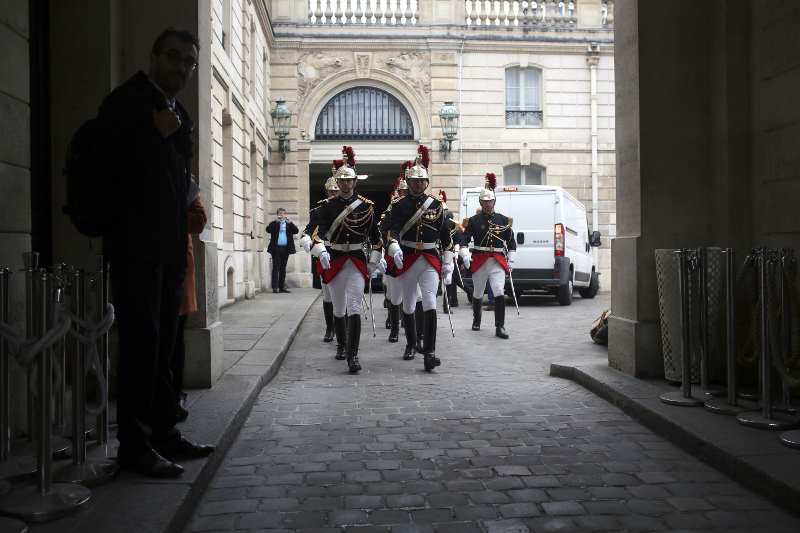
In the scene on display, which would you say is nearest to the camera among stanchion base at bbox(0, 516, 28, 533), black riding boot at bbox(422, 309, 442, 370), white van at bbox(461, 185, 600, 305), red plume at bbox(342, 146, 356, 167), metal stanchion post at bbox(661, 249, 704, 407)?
stanchion base at bbox(0, 516, 28, 533)

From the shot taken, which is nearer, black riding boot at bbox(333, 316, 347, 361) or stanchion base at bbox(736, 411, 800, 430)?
stanchion base at bbox(736, 411, 800, 430)

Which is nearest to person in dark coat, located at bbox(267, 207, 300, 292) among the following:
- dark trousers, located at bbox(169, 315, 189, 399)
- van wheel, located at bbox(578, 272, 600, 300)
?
van wheel, located at bbox(578, 272, 600, 300)

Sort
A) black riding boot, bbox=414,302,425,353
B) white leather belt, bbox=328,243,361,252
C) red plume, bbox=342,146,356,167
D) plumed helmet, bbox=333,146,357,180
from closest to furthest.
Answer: white leather belt, bbox=328,243,361,252 → plumed helmet, bbox=333,146,357,180 → red plume, bbox=342,146,356,167 → black riding boot, bbox=414,302,425,353

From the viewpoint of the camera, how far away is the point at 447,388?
6488 millimetres

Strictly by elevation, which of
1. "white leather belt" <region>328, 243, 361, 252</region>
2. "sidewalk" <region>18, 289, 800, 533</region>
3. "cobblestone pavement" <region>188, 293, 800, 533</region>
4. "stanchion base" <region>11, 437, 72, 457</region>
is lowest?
"cobblestone pavement" <region>188, 293, 800, 533</region>

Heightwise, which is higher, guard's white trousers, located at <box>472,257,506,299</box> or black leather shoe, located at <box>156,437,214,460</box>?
guard's white trousers, located at <box>472,257,506,299</box>

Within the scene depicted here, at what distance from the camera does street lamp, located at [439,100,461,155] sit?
70.5ft

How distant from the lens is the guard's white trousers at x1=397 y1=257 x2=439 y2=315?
7.78 meters

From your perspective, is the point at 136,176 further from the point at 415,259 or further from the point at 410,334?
the point at 410,334

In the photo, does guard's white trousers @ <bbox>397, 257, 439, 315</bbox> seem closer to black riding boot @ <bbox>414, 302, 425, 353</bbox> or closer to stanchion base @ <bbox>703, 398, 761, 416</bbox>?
black riding boot @ <bbox>414, 302, 425, 353</bbox>

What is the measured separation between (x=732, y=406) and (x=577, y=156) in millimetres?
19259

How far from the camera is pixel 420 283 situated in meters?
7.94

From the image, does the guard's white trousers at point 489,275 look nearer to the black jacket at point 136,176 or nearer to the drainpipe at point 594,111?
the black jacket at point 136,176

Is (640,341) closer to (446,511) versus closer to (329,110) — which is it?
(446,511)
